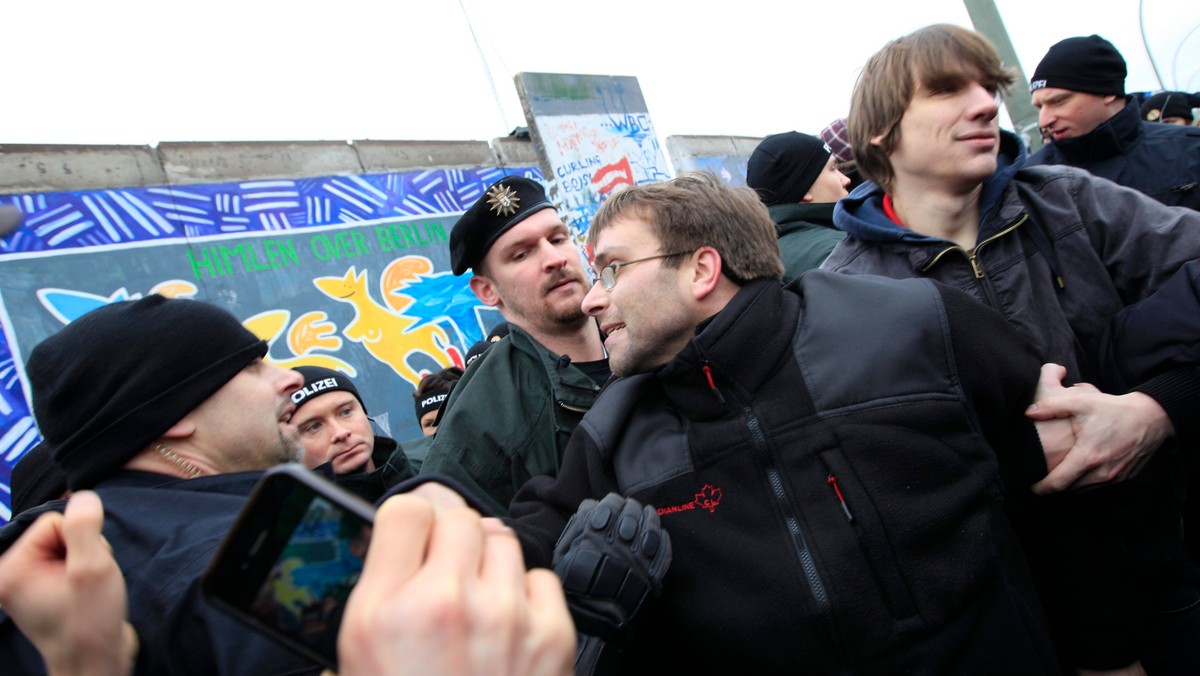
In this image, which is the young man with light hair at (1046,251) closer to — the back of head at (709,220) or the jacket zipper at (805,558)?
the back of head at (709,220)

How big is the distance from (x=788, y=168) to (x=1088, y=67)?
4.88 feet

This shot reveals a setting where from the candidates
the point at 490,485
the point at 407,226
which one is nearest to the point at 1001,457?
the point at 490,485

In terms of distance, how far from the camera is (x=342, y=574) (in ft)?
2.21

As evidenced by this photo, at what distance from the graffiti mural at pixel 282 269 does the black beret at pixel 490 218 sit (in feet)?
13.2

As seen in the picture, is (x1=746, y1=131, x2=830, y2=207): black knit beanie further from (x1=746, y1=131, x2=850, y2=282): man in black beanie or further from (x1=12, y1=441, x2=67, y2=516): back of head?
(x1=12, y1=441, x2=67, y2=516): back of head

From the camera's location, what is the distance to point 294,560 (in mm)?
657

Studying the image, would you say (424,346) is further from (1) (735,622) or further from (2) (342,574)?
(2) (342,574)

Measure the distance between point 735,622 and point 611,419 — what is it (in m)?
0.52

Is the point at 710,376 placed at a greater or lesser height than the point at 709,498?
greater

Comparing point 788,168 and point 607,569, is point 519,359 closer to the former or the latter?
point 607,569

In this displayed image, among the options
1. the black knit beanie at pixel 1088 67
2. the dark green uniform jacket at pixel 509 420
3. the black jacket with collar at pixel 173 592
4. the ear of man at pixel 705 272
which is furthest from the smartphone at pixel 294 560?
the black knit beanie at pixel 1088 67

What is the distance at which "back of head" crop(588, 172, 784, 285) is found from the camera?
6.34 ft

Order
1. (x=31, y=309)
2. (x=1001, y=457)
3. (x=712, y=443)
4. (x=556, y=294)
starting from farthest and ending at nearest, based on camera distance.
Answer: (x=31, y=309), (x=556, y=294), (x=1001, y=457), (x=712, y=443)

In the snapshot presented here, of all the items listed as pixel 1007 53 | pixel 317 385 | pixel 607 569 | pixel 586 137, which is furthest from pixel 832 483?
pixel 1007 53
